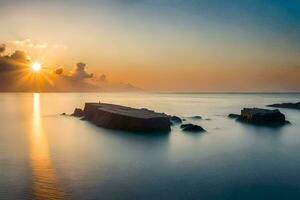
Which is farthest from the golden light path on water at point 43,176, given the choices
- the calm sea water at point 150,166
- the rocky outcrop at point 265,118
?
the rocky outcrop at point 265,118

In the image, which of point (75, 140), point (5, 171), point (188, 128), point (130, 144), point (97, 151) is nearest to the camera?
point (5, 171)

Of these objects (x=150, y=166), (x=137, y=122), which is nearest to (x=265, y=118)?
(x=137, y=122)

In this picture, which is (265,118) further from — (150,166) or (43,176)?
(43,176)

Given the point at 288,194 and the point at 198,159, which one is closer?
the point at 288,194

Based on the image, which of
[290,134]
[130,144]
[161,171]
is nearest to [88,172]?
[161,171]

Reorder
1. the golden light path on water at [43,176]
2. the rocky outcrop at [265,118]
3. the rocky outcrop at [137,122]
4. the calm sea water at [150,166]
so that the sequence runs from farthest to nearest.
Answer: the rocky outcrop at [265,118] → the rocky outcrop at [137,122] → the calm sea water at [150,166] → the golden light path on water at [43,176]

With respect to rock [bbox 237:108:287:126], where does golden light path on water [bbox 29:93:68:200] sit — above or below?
below

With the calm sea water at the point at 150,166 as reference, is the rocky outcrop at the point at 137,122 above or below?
above

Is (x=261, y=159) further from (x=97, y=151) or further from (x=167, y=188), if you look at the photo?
(x=97, y=151)

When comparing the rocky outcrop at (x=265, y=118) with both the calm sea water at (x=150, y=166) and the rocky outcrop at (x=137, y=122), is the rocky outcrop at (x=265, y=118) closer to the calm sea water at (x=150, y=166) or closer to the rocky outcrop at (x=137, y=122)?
the calm sea water at (x=150, y=166)

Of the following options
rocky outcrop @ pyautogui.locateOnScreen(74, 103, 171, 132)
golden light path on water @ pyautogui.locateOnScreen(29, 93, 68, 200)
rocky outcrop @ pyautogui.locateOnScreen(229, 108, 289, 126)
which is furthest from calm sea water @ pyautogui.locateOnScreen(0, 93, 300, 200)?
rocky outcrop @ pyautogui.locateOnScreen(229, 108, 289, 126)

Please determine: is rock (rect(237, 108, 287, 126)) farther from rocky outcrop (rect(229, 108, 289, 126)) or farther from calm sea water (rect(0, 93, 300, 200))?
calm sea water (rect(0, 93, 300, 200))

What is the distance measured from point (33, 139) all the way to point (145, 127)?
41.7 ft

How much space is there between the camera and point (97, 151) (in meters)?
28.2
